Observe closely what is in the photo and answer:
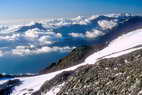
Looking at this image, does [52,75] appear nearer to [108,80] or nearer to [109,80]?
[108,80]

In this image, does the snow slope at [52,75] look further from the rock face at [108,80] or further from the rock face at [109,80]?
the rock face at [109,80]

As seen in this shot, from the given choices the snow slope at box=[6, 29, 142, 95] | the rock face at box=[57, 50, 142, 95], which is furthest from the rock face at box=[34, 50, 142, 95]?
the snow slope at box=[6, 29, 142, 95]

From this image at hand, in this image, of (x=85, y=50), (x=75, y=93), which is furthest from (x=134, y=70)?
(x=85, y=50)

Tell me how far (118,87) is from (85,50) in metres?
A: 61.0

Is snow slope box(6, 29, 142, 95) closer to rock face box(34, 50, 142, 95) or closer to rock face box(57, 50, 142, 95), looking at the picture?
rock face box(34, 50, 142, 95)

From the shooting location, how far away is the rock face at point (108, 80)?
103 feet

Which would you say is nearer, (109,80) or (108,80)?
(109,80)

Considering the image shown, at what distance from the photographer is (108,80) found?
1433 inches

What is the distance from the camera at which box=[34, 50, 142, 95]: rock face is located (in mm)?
31391

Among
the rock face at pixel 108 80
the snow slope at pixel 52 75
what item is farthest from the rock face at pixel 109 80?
the snow slope at pixel 52 75

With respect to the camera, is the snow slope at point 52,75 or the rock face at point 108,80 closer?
the rock face at point 108,80

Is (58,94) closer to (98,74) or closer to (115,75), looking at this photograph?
(98,74)

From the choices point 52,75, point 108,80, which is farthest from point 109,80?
point 52,75

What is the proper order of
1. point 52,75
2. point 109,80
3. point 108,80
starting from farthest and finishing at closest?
point 52,75 < point 108,80 < point 109,80
